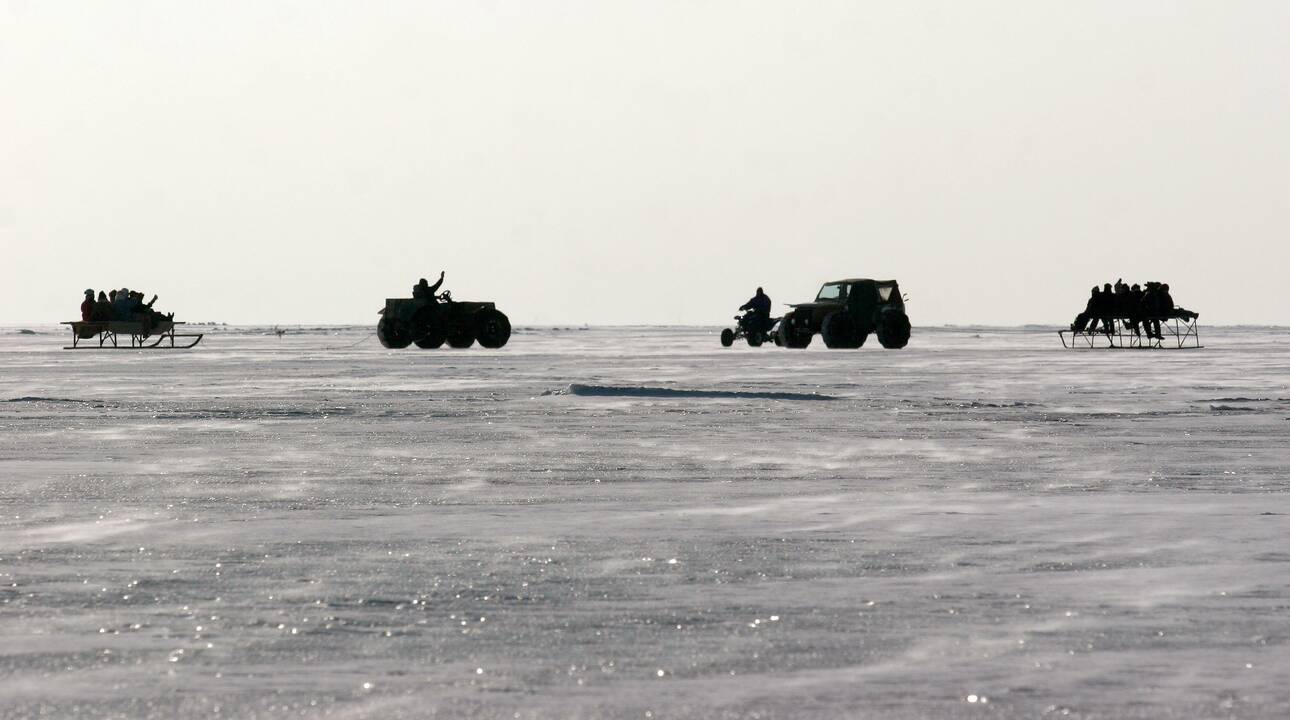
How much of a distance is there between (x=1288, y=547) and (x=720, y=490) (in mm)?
3217

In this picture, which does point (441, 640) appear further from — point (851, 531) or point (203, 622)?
point (851, 531)

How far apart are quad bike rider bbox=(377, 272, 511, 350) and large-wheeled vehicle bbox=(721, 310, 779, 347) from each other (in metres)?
5.53

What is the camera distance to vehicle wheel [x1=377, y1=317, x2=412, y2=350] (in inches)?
1587

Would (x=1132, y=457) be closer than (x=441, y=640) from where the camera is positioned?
No

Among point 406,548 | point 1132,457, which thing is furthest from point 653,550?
point 1132,457

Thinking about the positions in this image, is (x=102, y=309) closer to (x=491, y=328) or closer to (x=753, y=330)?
(x=491, y=328)

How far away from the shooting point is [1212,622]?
522cm

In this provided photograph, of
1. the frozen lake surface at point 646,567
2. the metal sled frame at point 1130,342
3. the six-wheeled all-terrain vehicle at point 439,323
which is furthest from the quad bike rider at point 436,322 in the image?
the frozen lake surface at point 646,567

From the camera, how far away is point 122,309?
42219 mm

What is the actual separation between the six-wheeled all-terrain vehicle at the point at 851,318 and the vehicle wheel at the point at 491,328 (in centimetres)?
626

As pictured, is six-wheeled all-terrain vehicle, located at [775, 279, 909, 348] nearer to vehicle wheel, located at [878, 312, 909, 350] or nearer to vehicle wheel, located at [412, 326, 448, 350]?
vehicle wheel, located at [878, 312, 909, 350]

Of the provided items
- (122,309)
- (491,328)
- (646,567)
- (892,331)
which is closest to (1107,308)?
(892,331)

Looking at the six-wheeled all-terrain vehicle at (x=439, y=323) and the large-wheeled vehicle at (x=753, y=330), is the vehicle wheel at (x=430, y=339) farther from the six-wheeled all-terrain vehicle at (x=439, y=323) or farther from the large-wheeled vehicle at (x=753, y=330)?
the large-wheeled vehicle at (x=753, y=330)

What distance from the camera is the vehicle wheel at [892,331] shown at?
40.2 meters
